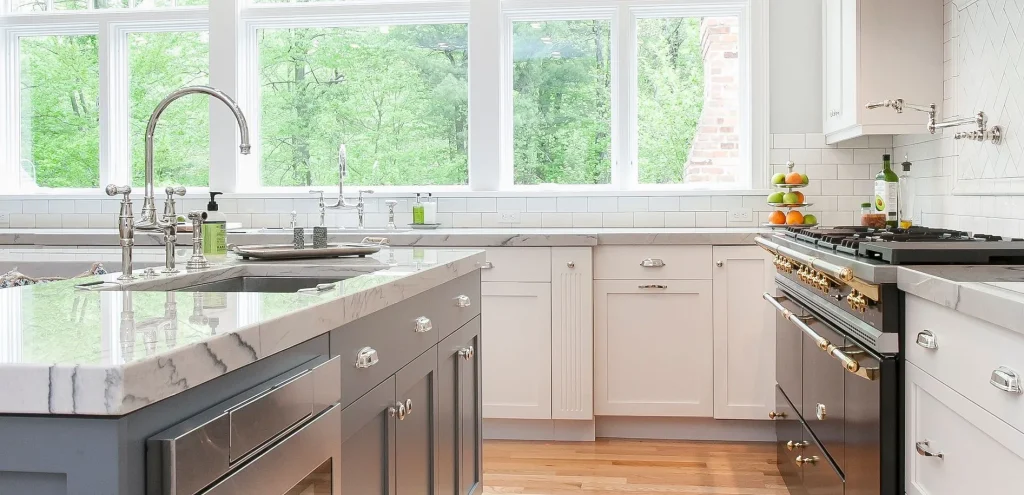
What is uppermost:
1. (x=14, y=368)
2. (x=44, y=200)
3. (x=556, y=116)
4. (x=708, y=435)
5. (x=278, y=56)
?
(x=278, y=56)

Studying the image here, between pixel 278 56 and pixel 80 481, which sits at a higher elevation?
pixel 278 56

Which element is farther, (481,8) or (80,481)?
(481,8)

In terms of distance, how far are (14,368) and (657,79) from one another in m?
3.95

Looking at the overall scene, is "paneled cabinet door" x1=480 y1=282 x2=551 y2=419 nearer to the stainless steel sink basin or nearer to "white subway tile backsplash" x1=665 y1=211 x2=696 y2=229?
"white subway tile backsplash" x1=665 y1=211 x2=696 y2=229

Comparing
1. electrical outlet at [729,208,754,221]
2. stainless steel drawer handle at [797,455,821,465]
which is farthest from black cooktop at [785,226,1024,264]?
electrical outlet at [729,208,754,221]

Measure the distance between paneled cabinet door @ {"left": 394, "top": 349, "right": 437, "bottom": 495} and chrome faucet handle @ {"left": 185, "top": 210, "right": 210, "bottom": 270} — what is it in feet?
1.70

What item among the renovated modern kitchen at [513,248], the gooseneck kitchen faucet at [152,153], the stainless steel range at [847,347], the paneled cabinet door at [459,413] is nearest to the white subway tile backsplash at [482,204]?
the renovated modern kitchen at [513,248]

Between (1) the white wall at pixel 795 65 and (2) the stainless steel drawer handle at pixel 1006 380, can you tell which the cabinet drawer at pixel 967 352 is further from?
(1) the white wall at pixel 795 65

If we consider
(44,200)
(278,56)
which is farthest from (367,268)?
(44,200)

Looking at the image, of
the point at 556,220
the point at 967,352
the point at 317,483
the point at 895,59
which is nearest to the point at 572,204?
the point at 556,220

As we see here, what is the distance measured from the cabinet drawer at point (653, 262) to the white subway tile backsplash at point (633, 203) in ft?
2.18

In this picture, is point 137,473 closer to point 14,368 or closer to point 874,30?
point 14,368

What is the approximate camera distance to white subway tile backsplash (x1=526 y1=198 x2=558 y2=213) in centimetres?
440

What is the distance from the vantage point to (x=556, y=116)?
14.7 ft
